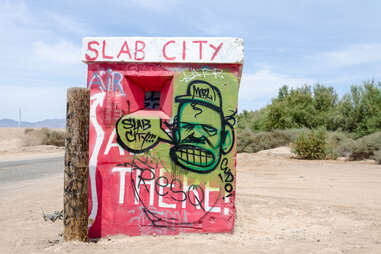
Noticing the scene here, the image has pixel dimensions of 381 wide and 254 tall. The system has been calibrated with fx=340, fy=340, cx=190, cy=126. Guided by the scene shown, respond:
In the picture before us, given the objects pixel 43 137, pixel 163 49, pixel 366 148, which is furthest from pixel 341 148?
pixel 43 137

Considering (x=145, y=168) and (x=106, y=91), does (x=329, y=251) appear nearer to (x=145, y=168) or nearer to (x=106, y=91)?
(x=145, y=168)

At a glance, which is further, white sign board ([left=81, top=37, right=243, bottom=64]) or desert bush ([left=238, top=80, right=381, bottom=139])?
desert bush ([left=238, top=80, right=381, bottom=139])

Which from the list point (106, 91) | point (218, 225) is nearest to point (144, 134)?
point (106, 91)

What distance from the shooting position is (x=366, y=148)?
16891 mm

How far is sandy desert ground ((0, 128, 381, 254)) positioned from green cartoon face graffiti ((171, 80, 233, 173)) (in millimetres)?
1086

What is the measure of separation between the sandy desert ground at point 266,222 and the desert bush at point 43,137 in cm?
2098

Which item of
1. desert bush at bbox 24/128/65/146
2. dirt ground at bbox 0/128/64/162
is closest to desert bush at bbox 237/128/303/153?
dirt ground at bbox 0/128/64/162

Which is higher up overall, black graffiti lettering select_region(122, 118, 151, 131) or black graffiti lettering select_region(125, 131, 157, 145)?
black graffiti lettering select_region(122, 118, 151, 131)

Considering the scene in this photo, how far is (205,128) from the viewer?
196 inches

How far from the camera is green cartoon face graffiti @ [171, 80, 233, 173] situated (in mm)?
4961

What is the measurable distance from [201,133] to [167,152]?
0.57 metres

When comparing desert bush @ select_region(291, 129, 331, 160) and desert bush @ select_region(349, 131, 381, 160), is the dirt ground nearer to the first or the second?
desert bush @ select_region(291, 129, 331, 160)

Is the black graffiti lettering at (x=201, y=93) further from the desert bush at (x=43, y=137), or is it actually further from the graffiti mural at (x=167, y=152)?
the desert bush at (x=43, y=137)

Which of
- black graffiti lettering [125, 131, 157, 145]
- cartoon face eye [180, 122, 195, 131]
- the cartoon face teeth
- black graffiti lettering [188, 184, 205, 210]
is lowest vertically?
black graffiti lettering [188, 184, 205, 210]
